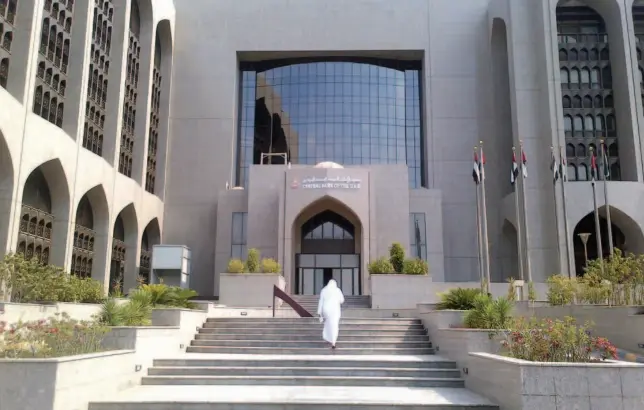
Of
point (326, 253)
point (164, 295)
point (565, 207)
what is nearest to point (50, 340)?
point (164, 295)

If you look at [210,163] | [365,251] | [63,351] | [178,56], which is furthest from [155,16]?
[63,351]

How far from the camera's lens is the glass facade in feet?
132

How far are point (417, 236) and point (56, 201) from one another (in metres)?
21.4

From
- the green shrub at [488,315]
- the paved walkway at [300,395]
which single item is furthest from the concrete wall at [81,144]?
the green shrub at [488,315]

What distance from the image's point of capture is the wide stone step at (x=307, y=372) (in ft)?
38.8

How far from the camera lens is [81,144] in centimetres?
2711

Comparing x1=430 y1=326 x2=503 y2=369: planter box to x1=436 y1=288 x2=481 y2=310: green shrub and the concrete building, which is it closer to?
x1=436 y1=288 x2=481 y2=310: green shrub

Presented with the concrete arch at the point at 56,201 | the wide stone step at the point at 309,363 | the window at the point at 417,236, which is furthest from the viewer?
the window at the point at 417,236

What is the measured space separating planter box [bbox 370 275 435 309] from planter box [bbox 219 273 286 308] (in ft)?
16.1

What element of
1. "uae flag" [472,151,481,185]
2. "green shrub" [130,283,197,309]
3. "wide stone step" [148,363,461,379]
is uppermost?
"uae flag" [472,151,481,185]

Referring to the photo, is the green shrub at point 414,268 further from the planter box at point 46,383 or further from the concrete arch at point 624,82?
the planter box at point 46,383

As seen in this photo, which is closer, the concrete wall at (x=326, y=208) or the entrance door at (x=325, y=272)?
the concrete wall at (x=326, y=208)

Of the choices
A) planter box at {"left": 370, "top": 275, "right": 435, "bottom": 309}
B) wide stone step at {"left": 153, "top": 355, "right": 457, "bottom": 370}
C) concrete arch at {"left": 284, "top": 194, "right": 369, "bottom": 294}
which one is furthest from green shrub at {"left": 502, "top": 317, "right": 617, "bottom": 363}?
concrete arch at {"left": 284, "top": 194, "right": 369, "bottom": 294}

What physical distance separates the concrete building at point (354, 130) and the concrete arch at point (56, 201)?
595mm
